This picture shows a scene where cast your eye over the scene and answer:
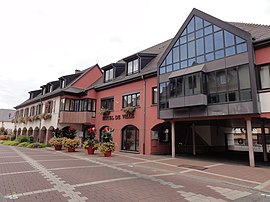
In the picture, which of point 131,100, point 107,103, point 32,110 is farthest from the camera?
point 32,110

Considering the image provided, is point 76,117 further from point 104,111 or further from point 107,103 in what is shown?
point 107,103

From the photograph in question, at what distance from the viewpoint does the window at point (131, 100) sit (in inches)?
766

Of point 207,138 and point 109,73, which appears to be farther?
point 109,73

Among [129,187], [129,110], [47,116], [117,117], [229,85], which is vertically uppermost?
[229,85]

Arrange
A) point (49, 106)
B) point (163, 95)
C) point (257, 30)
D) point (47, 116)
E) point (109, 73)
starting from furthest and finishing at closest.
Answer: point (49, 106) < point (47, 116) < point (109, 73) < point (163, 95) < point (257, 30)

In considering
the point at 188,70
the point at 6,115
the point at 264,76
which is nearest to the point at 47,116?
the point at 188,70

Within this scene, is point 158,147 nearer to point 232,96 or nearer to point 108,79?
point 232,96

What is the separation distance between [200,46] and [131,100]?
8.54 meters

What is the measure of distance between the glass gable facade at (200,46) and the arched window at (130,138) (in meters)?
6.54

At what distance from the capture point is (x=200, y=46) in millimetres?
14602

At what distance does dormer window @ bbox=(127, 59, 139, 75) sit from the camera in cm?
2100

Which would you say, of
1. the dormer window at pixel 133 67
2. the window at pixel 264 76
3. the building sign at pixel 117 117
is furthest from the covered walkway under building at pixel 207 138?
the window at pixel 264 76

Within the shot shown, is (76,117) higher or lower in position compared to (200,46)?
lower

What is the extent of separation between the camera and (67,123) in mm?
24688
